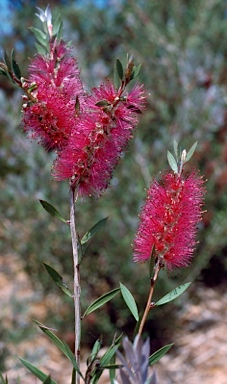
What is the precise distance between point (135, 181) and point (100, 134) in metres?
1.90

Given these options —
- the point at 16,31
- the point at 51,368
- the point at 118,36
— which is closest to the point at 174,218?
the point at 51,368

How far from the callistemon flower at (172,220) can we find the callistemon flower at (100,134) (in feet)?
0.20

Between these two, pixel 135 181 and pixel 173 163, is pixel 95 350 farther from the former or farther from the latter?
pixel 135 181

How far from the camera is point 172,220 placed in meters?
0.60

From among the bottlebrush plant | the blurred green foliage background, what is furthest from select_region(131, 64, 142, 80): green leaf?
the blurred green foliage background

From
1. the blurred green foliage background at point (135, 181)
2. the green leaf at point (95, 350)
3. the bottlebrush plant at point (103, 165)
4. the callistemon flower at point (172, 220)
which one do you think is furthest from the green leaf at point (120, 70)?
the blurred green foliage background at point (135, 181)

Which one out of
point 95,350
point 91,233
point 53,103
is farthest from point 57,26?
point 95,350

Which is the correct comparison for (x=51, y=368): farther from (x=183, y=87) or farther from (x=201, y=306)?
(x=183, y=87)

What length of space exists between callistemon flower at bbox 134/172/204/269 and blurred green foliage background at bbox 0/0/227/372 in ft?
4.45

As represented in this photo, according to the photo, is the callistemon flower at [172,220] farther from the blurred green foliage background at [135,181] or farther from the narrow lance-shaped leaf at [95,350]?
the blurred green foliage background at [135,181]

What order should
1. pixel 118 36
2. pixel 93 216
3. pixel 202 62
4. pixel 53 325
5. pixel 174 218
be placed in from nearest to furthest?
pixel 174 218 → pixel 93 216 → pixel 53 325 → pixel 202 62 → pixel 118 36

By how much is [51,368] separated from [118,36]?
2.28m

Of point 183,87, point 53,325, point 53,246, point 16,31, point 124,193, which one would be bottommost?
point 53,325

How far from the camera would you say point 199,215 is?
2.02 feet
